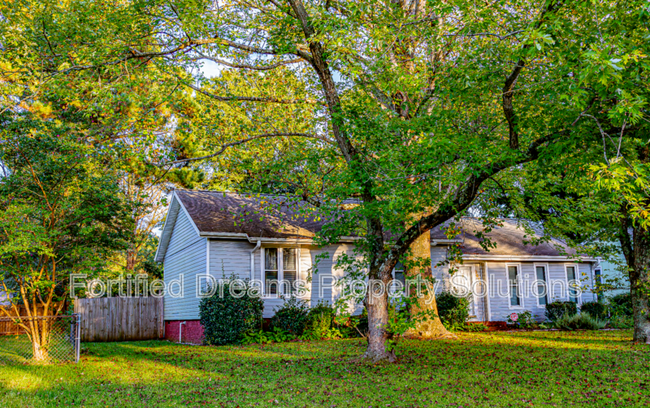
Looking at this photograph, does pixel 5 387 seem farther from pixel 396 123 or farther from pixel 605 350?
pixel 605 350

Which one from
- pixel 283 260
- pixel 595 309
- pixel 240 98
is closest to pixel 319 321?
pixel 283 260

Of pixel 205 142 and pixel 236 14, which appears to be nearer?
pixel 236 14

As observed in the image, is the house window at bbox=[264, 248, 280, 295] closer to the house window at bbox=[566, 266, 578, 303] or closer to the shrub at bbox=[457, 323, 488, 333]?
the shrub at bbox=[457, 323, 488, 333]

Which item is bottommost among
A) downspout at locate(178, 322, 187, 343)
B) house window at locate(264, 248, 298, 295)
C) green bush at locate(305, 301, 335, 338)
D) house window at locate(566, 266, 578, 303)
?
downspout at locate(178, 322, 187, 343)

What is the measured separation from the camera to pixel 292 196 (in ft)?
40.6

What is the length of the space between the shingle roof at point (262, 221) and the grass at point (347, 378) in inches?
157

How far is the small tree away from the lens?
10.5 metres

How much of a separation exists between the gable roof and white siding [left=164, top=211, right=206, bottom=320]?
0.66 m

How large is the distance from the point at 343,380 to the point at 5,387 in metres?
5.63

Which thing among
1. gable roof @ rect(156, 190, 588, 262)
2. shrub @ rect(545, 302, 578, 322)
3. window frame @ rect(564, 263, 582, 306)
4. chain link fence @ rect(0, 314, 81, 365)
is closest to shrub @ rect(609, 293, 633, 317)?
window frame @ rect(564, 263, 582, 306)

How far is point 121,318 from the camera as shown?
1889 cm

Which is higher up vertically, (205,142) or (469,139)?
(205,142)

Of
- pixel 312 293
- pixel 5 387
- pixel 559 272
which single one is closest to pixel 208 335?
pixel 312 293

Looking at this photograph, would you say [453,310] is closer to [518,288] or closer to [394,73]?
[518,288]
